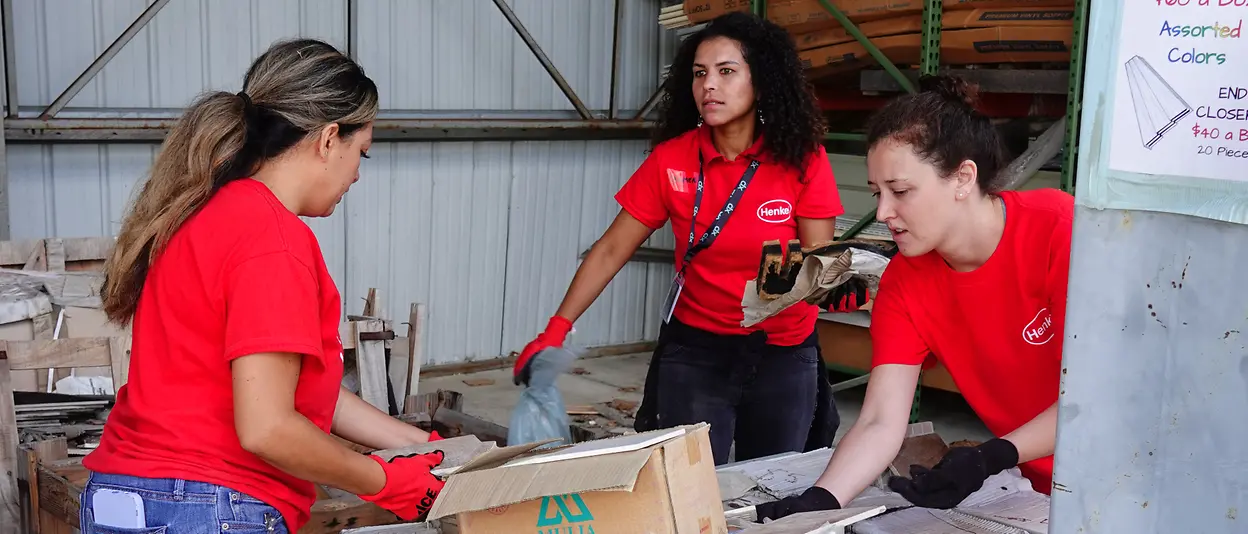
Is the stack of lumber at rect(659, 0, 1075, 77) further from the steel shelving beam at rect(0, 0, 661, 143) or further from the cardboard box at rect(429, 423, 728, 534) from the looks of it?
the cardboard box at rect(429, 423, 728, 534)

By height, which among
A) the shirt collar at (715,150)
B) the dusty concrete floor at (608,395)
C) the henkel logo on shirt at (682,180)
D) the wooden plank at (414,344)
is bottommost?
the dusty concrete floor at (608,395)

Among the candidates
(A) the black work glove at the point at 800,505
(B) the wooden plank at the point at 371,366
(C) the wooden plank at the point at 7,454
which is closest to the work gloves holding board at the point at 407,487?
(A) the black work glove at the point at 800,505

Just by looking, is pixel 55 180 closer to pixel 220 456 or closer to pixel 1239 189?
pixel 220 456

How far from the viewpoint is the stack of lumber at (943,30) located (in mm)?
5479

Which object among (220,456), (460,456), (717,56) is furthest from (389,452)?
(717,56)

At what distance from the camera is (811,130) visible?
3.42 meters

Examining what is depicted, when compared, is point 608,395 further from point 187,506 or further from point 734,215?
point 187,506

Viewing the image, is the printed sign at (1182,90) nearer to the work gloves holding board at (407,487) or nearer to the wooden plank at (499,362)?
the work gloves holding board at (407,487)

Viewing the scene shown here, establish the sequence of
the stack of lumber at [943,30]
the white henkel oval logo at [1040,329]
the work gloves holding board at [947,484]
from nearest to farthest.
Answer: the work gloves holding board at [947,484], the white henkel oval logo at [1040,329], the stack of lumber at [943,30]

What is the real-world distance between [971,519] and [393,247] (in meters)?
5.39

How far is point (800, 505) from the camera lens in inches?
88.6

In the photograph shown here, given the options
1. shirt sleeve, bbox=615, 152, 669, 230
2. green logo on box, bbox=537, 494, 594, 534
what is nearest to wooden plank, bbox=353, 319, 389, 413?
shirt sleeve, bbox=615, 152, 669, 230

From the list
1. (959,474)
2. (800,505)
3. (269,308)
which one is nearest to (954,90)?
(959,474)

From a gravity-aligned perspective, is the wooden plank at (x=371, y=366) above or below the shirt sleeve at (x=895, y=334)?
below
